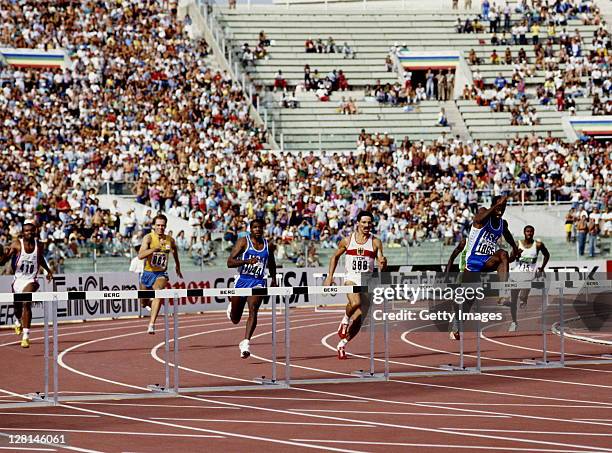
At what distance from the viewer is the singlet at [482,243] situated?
18562mm

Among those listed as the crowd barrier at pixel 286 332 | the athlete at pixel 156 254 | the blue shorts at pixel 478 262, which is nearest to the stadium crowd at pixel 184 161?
the athlete at pixel 156 254

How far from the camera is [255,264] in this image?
58.3ft

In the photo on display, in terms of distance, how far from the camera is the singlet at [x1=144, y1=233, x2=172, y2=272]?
21.6 m

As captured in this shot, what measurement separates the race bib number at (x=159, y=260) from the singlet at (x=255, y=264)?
3.96 metres

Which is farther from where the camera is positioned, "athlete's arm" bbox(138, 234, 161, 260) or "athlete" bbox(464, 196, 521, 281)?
"athlete's arm" bbox(138, 234, 161, 260)

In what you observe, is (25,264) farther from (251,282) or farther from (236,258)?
(251,282)

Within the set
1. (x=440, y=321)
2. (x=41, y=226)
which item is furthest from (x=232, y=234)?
(x=440, y=321)

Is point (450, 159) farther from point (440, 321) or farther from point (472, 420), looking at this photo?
point (472, 420)

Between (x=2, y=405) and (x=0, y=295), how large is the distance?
1094 millimetres

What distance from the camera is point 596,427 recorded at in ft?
37.4

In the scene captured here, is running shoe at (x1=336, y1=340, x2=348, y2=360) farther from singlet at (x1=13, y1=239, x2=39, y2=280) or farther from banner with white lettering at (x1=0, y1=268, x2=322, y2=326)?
banner with white lettering at (x1=0, y1=268, x2=322, y2=326)

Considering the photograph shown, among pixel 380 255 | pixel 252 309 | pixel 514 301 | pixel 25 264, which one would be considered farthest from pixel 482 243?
pixel 25 264

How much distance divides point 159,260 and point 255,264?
4.22 m

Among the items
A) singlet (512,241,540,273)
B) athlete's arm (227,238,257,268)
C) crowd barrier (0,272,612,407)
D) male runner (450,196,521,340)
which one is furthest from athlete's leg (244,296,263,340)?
singlet (512,241,540,273)
